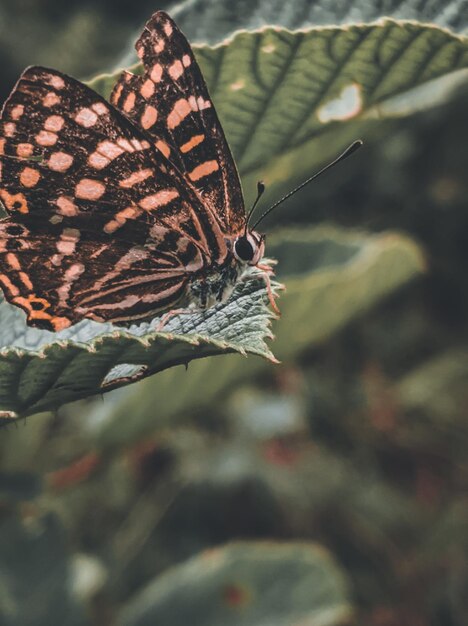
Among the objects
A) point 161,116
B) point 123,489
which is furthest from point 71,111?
point 123,489

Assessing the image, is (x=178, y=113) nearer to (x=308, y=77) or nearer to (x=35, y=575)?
(x=308, y=77)

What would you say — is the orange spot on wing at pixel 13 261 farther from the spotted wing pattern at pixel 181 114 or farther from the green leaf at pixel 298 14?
the green leaf at pixel 298 14

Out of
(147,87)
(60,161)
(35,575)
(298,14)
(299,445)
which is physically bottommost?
(299,445)

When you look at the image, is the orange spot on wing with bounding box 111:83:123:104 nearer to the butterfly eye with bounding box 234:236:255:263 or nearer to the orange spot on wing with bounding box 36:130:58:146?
the orange spot on wing with bounding box 36:130:58:146

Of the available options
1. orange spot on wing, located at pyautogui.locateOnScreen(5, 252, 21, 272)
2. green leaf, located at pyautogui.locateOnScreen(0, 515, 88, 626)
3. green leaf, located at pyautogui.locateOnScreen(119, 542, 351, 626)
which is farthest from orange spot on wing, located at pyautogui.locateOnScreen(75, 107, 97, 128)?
green leaf, located at pyautogui.locateOnScreen(119, 542, 351, 626)

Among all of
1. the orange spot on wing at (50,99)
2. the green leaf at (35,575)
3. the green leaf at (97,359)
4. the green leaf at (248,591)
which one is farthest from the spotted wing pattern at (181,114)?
the green leaf at (248,591)

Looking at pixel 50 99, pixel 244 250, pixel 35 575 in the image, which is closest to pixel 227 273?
pixel 244 250
